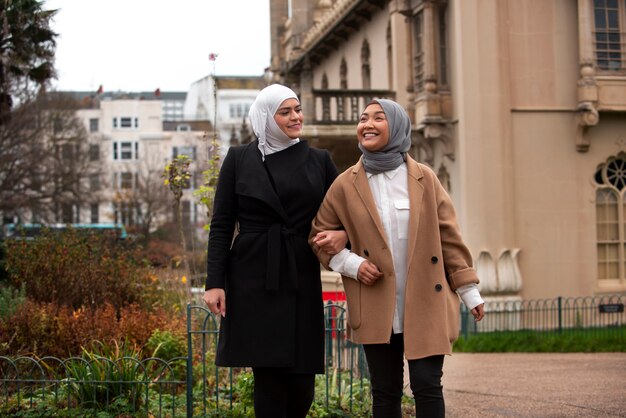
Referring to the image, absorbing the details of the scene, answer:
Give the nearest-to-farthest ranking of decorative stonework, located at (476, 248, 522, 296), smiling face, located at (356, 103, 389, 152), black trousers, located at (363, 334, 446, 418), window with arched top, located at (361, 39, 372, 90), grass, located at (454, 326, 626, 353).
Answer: black trousers, located at (363, 334, 446, 418), smiling face, located at (356, 103, 389, 152), grass, located at (454, 326, 626, 353), decorative stonework, located at (476, 248, 522, 296), window with arched top, located at (361, 39, 372, 90)

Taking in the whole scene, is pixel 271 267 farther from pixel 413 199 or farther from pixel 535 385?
pixel 535 385

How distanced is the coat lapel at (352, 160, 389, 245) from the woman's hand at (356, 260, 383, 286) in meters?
0.16

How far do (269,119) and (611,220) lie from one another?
51.0 feet

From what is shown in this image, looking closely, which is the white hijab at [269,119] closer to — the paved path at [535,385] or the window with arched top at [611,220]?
the paved path at [535,385]

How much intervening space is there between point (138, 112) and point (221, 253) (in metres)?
87.6

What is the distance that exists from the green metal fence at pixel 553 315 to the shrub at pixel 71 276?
282 inches

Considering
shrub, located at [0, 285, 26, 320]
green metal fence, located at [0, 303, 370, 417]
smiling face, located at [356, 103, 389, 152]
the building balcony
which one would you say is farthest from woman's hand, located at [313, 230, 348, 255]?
Answer: the building balcony

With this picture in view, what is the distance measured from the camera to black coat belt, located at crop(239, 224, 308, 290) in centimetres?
584

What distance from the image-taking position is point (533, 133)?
19.7m

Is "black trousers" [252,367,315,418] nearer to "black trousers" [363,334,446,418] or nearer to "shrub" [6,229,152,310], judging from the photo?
"black trousers" [363,334,446,418]

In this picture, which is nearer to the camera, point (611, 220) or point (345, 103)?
point (611, 220)

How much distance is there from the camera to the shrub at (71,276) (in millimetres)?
12602

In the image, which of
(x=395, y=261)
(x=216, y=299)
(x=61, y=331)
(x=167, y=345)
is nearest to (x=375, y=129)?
(x=395, y=261)

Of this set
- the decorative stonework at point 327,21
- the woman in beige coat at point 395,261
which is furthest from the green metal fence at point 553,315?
the woman in beige coat at point 395,261
